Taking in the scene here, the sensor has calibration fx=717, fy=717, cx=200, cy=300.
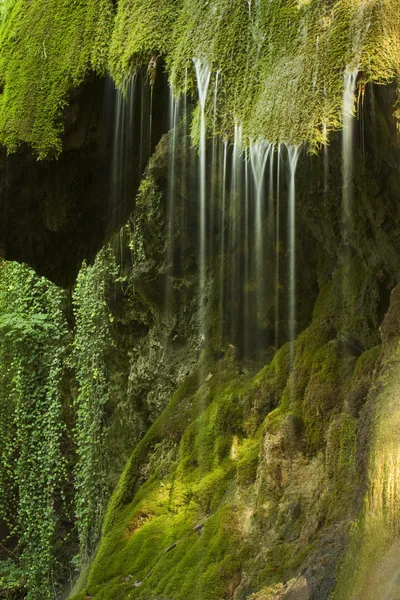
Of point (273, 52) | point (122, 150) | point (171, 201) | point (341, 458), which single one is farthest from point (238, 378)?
point (273, 52)

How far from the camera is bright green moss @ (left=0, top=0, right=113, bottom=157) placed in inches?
305

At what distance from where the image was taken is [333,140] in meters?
5.41

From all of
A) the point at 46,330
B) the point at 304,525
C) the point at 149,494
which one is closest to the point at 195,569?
the point at 304,525

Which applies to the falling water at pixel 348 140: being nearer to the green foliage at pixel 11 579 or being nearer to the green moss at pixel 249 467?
the green moss at pixel 249 467

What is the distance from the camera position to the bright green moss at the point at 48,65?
25.4ft

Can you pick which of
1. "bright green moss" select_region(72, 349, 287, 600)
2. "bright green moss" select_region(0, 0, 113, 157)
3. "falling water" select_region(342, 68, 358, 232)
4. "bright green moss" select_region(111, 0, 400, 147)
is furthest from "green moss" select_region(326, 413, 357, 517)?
"bright green moss" select_region(0, 0, 113, 157)

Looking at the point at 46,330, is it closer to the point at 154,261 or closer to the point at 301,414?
the point at 154,261

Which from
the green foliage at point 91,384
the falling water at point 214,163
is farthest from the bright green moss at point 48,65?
the green foliage at point 91,384

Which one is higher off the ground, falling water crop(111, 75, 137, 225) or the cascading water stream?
falling water crop(111, 75, 137, 225)

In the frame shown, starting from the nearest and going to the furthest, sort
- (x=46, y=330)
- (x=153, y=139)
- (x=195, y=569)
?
1. (x=195, y=569)
2. (x=153, y=139)
3. (x=46, y=330)

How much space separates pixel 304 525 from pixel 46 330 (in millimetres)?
9382

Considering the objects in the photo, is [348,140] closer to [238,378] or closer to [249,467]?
[249,467]

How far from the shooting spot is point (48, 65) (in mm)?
8039

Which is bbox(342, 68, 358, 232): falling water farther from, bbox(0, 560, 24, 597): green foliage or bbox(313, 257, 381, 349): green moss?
bbox(0, 560, 24, 597): green foliage
